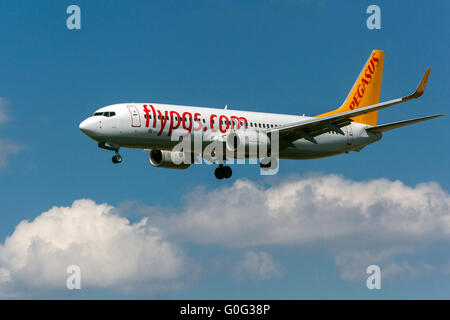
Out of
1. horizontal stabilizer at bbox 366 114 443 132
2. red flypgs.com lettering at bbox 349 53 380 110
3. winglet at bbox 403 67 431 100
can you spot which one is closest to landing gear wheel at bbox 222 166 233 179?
horizontal stabilizer at bbox 366 114 443 132

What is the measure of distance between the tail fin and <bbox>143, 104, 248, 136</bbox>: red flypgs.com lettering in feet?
46.1

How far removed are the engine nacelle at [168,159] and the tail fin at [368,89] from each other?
1435 centimetres

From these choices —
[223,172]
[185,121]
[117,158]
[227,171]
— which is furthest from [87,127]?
[227,171]

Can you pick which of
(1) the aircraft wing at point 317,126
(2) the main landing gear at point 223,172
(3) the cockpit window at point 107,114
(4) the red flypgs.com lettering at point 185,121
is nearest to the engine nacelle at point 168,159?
(2) the main landing gear at point 223,172

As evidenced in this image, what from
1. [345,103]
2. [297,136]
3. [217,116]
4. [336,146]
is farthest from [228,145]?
[345,103]

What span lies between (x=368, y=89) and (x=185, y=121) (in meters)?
22.2

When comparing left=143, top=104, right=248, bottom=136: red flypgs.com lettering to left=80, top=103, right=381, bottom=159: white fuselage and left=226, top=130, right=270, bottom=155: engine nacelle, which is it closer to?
left=80, top=103, right=381, bottom=159: white fuselage

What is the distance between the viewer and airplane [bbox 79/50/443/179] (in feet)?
159

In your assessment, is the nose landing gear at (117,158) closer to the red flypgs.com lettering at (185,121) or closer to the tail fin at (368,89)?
the red flypgs.com lettering at (185,121)

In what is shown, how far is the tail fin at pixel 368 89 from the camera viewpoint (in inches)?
2547

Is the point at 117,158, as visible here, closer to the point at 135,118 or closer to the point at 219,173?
the point at 135,118

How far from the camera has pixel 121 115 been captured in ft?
159
